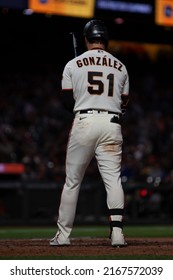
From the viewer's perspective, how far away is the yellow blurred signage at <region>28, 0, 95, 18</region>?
1495cm

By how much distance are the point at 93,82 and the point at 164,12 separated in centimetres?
973

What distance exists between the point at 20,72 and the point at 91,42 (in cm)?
1349

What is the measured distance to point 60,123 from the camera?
714 inches

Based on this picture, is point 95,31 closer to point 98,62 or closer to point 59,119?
point 98,62

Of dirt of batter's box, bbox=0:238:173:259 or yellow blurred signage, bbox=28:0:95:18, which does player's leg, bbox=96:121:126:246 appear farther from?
yellow blurred signage, bbox=28:0:95:18

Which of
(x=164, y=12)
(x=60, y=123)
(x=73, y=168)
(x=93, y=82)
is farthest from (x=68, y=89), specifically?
(x=60, y=123)

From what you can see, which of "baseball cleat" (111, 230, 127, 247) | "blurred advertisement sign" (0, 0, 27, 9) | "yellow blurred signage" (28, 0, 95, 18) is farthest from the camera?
"yellow blurred signage" (28, 0, 95, 18)

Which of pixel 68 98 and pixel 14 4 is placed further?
pixel 14 4

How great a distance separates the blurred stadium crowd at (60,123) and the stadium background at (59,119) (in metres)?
0.02

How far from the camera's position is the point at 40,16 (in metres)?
19.0

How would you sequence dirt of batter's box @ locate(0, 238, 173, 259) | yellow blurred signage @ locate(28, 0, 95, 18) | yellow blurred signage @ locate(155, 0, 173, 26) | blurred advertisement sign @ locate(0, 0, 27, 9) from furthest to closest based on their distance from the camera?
yellow blurred signage @ locate(155, 0, 173, 26) → yellow blurred signage @ locate(28, 0, 95, 18) → blurred advertisement sign @ locate(0, 0, 27, 9) → dirt of batter's box @ locate(0, 238, 173, 259)

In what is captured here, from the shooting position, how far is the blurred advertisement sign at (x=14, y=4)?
578 inches

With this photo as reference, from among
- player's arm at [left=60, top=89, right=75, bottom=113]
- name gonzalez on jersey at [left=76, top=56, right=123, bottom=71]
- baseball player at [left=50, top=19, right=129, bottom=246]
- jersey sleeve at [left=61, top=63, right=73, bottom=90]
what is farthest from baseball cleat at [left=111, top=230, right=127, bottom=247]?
name gonzalez on jersey at [left=76, top=56, right=123, bottom=71]

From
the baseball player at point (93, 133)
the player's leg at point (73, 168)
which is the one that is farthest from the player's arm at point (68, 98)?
the player's leg at point (73, 168)
